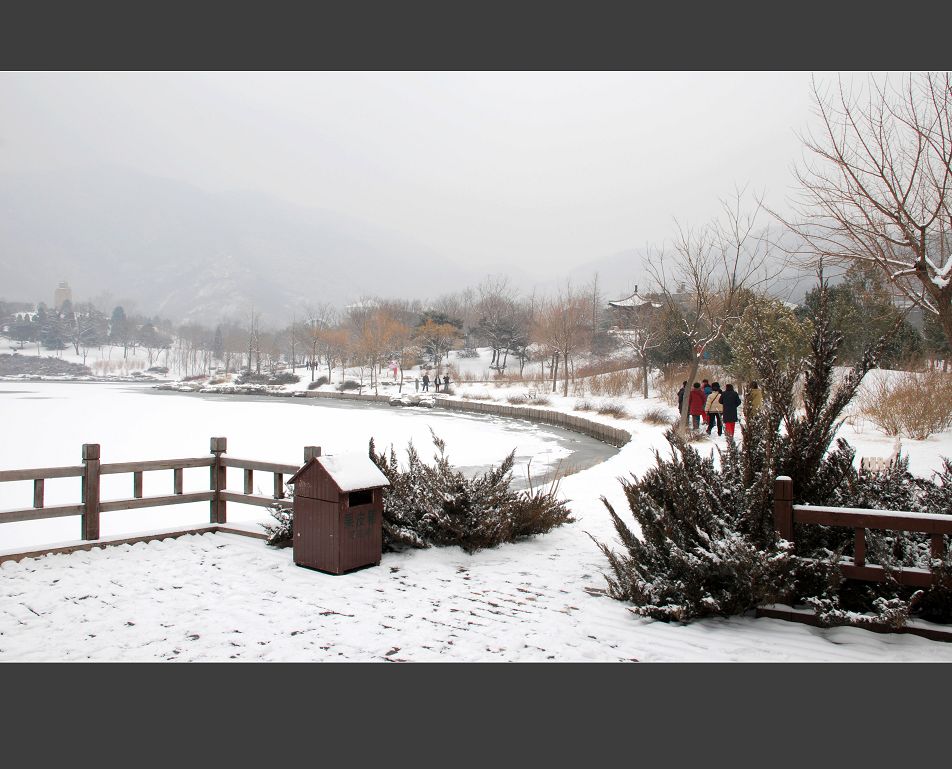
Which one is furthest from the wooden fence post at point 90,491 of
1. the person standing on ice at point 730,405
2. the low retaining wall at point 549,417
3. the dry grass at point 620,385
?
the dry grass at point 620,385

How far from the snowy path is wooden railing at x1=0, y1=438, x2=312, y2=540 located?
0.44 meters

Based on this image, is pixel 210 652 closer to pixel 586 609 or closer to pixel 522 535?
pixel 586 609

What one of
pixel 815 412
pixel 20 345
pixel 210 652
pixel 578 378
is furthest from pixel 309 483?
pixel 20 345

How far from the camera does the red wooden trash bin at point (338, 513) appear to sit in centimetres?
536

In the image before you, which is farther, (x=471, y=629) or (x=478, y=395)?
(x=478, y=395)

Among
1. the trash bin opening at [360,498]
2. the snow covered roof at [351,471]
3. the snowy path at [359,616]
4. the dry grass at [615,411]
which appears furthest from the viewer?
the dry grass at [615,411]

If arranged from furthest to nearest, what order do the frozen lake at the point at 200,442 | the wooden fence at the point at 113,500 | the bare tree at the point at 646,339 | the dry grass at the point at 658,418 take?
the bare tree at the point at 646,339 < the dry grass at the point at 658,418 < the frozen lake at the point at 200,442 < the wooden fence at the point at 113,500

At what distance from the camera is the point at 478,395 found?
133 feet

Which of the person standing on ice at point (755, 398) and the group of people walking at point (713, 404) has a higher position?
the person standing on ice at point (755, 398)

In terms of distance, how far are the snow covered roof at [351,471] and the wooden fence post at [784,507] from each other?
3.14m

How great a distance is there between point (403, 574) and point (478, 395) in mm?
35099

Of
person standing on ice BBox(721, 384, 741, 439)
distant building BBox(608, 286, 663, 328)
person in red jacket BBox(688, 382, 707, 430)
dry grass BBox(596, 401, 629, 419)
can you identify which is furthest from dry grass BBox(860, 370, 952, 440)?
distant building BBox(608, 286, 663, 328)

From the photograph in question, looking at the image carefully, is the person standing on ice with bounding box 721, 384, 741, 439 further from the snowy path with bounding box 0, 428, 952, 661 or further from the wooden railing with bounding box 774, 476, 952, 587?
the wooden railing with bounding box 774, 476, 952, 587

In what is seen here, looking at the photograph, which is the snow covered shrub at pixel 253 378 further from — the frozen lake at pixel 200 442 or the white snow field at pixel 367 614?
the white snow field at pixel 367 614
